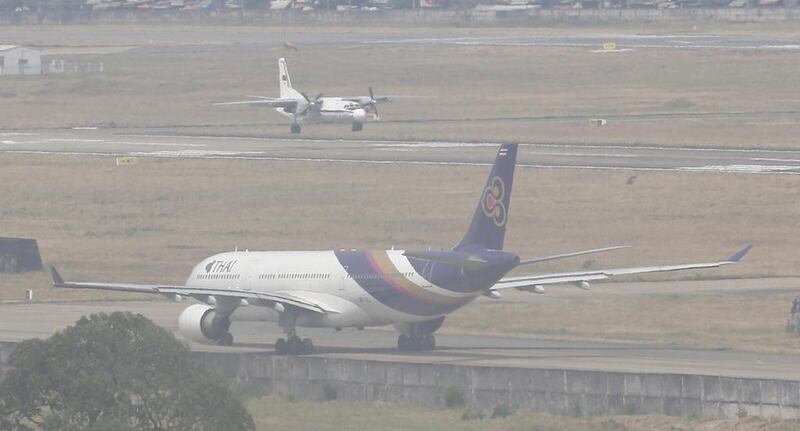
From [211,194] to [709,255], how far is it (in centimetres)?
3081

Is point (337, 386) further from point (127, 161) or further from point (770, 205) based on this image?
point (127, 161)

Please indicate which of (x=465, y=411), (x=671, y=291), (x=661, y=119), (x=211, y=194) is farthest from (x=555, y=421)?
(x=661, y=119)

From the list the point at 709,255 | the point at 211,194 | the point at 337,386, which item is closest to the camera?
the point at 337,386

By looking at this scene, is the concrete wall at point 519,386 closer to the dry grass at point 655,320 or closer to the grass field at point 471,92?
the dry grass at point 655,320

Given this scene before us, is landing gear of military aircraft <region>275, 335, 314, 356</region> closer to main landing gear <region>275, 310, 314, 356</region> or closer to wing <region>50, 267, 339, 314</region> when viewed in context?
main landing gear <region>275, 310, 314, 356</region>

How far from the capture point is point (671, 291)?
63.8 m

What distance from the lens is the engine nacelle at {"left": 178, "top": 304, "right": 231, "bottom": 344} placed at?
55.0m

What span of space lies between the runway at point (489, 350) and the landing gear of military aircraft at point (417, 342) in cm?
38

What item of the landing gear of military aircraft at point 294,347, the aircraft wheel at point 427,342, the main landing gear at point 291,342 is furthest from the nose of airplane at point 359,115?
the landing gear of military aircraft at point 294,347

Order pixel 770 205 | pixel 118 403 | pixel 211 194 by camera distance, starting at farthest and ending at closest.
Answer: pixel 211 194 < pixel 770 205 < pixel 118 403

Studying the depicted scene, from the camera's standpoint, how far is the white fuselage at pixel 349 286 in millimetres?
51406

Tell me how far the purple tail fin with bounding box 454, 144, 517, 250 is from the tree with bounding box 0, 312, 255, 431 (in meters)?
18.1

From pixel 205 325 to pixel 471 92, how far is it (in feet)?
334

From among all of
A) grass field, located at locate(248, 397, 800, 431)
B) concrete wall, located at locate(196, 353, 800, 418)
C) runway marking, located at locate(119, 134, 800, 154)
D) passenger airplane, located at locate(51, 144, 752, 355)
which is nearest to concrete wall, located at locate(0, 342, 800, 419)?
concrete wall, located at locate(196, 353, 800, 418)
